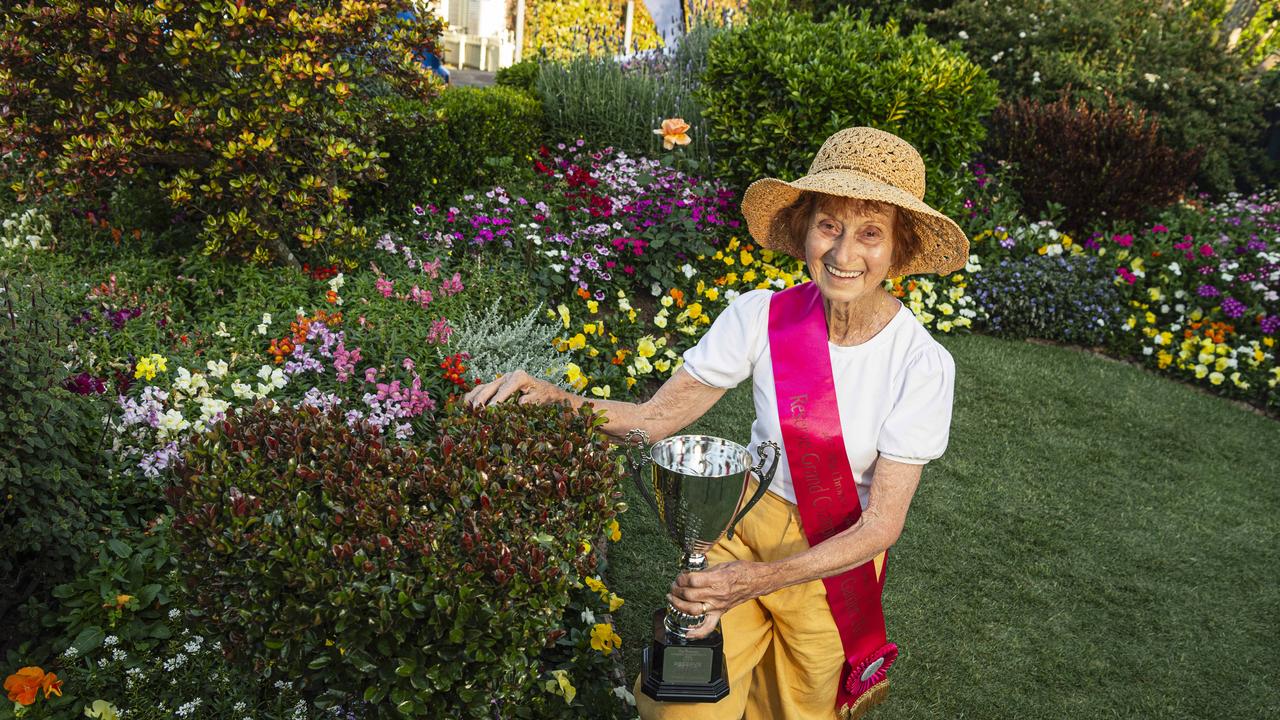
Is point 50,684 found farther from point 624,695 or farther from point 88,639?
point 624,695

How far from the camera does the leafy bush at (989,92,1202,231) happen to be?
6.97 m

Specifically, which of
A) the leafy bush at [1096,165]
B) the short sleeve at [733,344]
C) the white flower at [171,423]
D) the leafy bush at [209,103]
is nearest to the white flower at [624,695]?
the short sleeve at [733,344]

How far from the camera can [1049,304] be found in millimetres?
6316

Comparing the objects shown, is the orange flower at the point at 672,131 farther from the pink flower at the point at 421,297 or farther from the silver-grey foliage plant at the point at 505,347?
the pink flower at the point at 421,297

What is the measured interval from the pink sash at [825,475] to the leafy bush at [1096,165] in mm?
5851

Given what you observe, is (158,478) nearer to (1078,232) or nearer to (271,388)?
(271,388)

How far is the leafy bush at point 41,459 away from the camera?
7.54 feet

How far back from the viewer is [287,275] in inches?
168

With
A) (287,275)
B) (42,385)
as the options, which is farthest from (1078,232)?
(42,385)

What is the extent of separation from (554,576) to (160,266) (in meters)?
3.44

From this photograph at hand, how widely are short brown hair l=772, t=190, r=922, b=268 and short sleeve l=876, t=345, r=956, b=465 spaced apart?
302 mm

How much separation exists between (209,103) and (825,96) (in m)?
3.57

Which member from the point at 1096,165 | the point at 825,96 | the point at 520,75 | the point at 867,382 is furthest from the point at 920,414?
the point at 520,75

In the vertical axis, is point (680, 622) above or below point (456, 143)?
below
